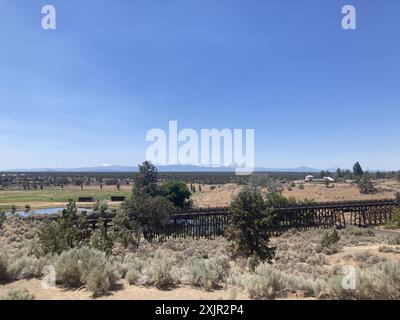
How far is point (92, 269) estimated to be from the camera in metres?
7.46

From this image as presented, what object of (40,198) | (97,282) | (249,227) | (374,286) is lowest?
(40,198)

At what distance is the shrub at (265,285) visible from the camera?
6590 millimetres

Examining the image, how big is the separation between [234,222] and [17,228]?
71.4 feet

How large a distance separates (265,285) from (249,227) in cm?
860

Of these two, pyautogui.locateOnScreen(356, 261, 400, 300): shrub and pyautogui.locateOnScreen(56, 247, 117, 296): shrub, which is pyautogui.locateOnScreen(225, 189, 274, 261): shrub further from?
pyautogui.locateOnScreen(356, 261, 400, 300): shrub

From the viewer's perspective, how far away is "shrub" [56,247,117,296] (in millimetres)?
7023

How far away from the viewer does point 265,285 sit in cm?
664

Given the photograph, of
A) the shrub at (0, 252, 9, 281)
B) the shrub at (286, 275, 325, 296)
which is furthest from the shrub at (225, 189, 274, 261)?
the shrub at (0, 252, 9, 281)

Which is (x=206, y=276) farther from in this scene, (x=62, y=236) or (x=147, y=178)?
(x=147, y=178)

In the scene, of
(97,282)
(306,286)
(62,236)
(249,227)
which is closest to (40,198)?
(62,236)

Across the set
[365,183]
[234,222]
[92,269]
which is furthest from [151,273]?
[365,183]

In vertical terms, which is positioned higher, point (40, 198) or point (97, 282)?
point (97, 282)

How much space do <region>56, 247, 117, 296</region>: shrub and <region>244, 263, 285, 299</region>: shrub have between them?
3.03 m
